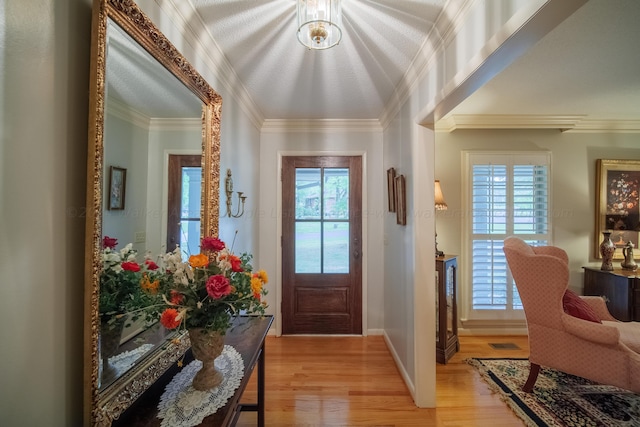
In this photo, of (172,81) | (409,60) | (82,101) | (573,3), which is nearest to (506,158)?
(409,60)

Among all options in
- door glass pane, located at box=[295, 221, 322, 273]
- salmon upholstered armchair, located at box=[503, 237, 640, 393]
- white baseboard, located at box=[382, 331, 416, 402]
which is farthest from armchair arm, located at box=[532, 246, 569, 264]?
door glass pane, located at box=[295, 221, 322, 273]

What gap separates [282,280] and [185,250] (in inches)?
74.6

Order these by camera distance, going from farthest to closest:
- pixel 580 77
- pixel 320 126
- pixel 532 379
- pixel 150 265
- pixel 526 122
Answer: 1. pixel 320 126
2. pixel 526 122
3. pixel 580 77
4. pixel 532 379
5. pixel 150 265

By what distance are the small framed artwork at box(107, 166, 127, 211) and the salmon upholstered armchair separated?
98.2 inches

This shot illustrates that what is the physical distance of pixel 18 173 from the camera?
67cm

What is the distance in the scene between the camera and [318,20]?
1199 millimetres

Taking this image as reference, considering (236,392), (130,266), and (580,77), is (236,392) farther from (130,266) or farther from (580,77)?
(580,77)

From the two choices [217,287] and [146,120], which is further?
[146,120]

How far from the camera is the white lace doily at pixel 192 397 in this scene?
0.92 metres

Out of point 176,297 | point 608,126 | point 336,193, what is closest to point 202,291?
point 176,297

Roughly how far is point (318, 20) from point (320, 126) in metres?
2.00

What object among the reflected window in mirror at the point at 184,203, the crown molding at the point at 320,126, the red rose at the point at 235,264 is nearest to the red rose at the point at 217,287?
the red rose at the point at 235,264

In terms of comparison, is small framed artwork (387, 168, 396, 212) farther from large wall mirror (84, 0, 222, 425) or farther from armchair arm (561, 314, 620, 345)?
large wall mirror (84, 0, 222, 425)

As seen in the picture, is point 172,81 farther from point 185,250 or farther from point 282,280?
point 282,280
